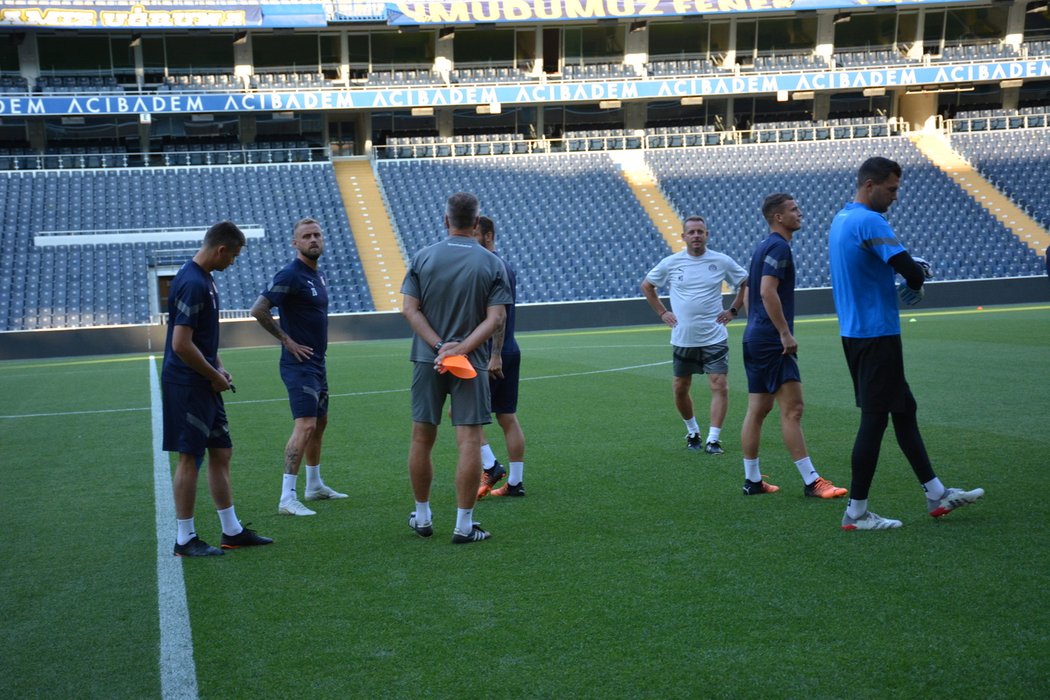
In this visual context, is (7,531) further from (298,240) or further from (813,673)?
(813,673)

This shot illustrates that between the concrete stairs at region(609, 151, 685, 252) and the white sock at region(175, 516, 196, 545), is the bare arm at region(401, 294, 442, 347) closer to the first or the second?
the white sock at region(175, 516, 196, 545)

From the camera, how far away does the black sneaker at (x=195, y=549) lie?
650 cm

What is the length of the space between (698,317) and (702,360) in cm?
39

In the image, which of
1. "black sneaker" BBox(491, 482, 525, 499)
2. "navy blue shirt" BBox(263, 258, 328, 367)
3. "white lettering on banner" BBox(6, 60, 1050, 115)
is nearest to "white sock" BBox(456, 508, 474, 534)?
"black sneaker" BBox(491, 482, 525, 499)

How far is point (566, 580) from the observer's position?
5.59 meters

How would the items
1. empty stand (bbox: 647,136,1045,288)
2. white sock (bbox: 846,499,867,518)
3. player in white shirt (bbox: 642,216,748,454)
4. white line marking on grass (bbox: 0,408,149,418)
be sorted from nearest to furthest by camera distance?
white sock (bbox: 846,499,867,518), player in white shirt (bbox: 642,216,748,454), white line marking on grass (bbox: 0,408,149,418), empty stand (bbox: 647,136,1045,288)

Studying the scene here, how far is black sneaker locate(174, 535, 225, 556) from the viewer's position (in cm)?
650

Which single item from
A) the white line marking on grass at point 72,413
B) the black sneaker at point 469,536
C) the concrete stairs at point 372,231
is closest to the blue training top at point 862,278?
the black sneaker at point 469,536

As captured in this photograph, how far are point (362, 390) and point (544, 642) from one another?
12.1 m

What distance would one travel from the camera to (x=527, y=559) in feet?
20.0

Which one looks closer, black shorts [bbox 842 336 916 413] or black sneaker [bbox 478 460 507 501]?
black shorts [bbox 842 336 916 413]

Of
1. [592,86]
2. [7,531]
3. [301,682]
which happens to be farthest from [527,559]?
[592,86]

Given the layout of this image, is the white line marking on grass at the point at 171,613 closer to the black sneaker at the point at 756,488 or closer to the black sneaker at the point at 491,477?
the black sneaker at the point at 491,477

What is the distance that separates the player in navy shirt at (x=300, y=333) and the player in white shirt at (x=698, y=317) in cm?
322
